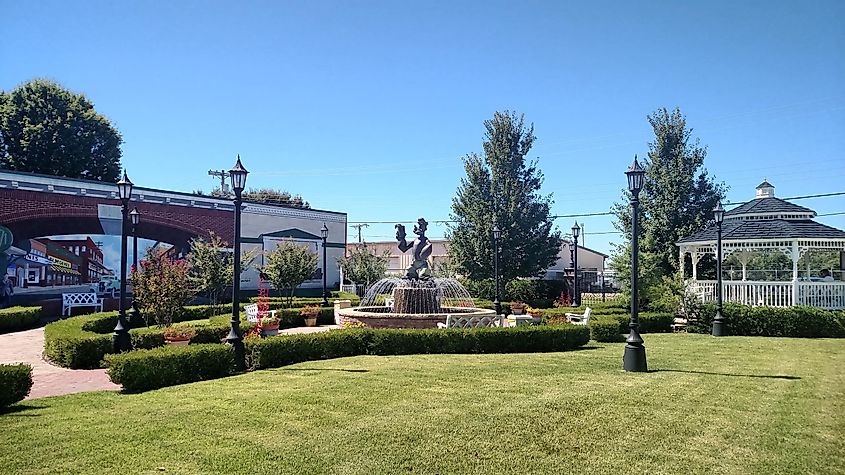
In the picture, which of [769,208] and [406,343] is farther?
[769,208]

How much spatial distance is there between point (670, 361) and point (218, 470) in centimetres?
888

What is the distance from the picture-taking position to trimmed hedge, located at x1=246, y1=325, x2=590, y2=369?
10.8 metres

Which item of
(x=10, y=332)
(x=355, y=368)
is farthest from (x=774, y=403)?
(x=10, y=332)

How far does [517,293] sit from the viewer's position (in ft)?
Answer: 96.6

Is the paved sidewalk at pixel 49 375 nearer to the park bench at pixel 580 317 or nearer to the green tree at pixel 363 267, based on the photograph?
the park bench at pixel 580 317

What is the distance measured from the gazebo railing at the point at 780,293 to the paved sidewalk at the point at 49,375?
17.4m

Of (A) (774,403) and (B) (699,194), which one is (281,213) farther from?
(A) (774,403)

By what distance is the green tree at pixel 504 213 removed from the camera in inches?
1113

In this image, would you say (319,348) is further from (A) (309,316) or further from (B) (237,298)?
(A) (309,316)

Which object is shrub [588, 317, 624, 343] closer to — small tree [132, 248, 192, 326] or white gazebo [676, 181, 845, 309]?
white gazebo [676, 181, 845, 309]

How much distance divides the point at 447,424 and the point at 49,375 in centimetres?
798

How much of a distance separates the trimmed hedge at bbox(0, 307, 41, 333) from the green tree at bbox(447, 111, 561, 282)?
1739 cm

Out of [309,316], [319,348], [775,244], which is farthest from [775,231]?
[319,348]

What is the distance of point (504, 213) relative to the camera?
28.2 metres
